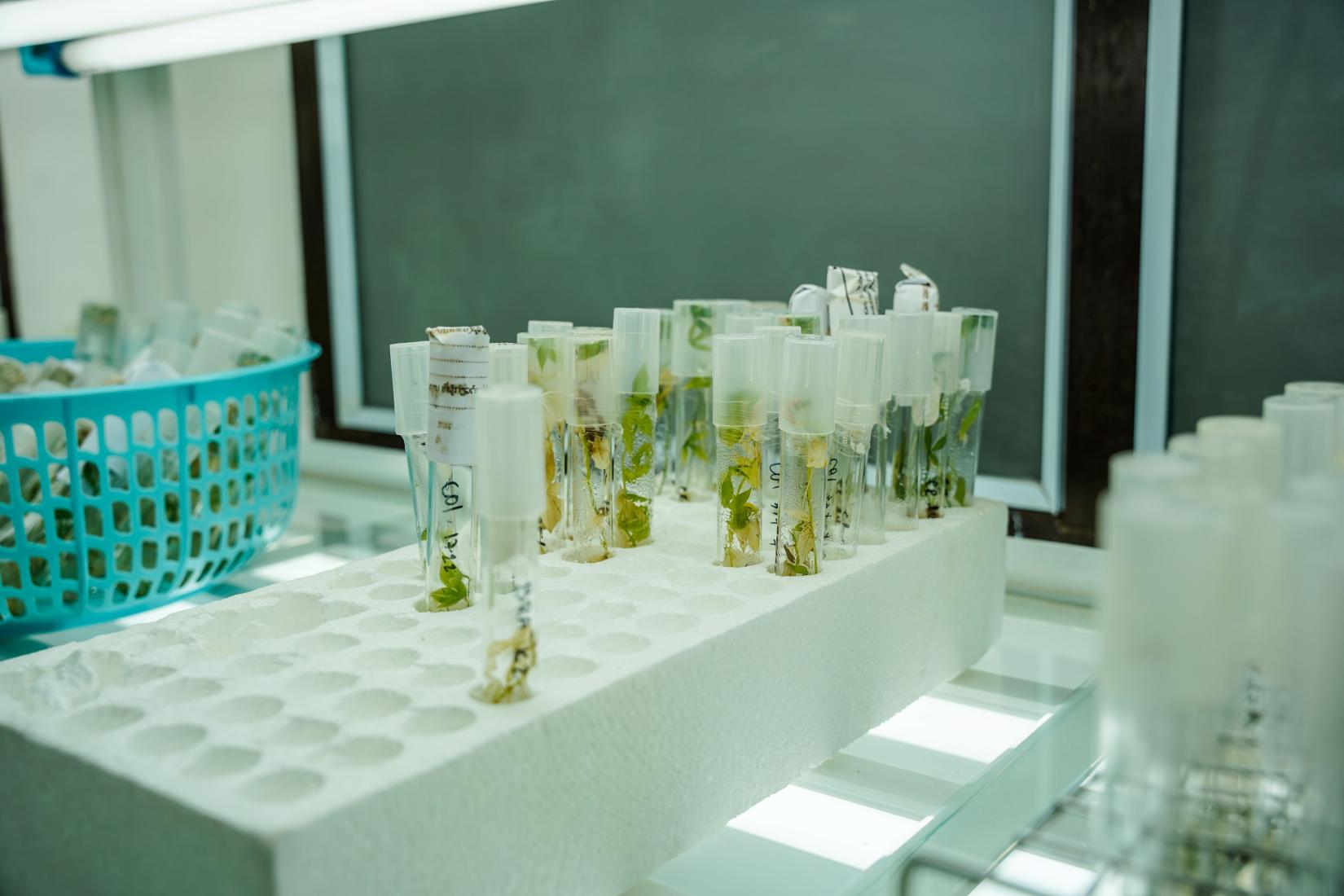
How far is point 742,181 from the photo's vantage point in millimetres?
1116

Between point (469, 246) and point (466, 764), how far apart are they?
0.99 metres

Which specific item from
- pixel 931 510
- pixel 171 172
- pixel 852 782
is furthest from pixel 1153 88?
pixel 171 172

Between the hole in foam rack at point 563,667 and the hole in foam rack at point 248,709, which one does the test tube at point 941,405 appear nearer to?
the hole in foam rack at point 563,667

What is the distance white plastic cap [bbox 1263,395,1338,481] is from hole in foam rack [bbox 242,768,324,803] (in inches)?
17.2

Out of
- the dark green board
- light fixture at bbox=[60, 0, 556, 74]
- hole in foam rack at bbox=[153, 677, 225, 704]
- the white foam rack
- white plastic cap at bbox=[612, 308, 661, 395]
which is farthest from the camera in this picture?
the dark green board

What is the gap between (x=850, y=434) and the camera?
731mm

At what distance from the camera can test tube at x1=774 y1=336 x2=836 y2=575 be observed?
0.66m

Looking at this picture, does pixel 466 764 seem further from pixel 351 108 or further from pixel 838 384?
pixel 351 108

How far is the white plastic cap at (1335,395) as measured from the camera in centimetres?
52

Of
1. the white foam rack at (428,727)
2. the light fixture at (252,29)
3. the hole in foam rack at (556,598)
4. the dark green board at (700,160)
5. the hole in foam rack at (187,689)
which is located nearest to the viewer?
the white foam rack at (428,727)

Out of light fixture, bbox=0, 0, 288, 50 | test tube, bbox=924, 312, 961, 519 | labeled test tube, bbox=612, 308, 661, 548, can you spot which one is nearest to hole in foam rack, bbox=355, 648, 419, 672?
labeled test tube, bbox=612, 308, 661, 548

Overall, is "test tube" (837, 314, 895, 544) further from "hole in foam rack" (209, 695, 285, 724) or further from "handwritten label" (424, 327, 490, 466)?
"hole in foam rack" (209, 695, 285, 724)

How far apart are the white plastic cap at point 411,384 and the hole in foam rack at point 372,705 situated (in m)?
0.20

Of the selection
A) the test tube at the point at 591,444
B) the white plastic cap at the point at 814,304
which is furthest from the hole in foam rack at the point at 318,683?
the white plastic cap at the point at 814,304
